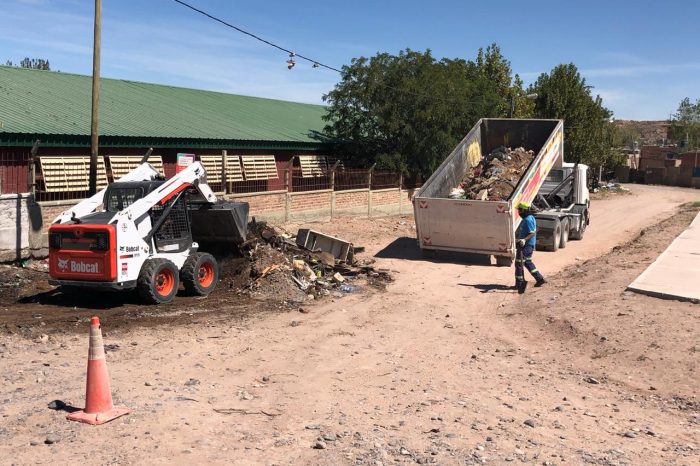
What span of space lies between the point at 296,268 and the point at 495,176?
749 centimetres

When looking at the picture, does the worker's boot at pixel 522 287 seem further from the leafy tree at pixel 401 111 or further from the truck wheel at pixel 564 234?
the leafy tree at pixel 401 111

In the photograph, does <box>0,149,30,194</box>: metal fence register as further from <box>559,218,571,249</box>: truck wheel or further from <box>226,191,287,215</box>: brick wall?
<box>559,218,571,249</box>: truck wheel

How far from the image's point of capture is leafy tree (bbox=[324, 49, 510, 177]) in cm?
2659

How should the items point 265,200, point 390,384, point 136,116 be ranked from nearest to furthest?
point 390,384
point 265,200
point 136,116

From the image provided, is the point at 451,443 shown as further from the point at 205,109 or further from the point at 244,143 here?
the point at 205,109

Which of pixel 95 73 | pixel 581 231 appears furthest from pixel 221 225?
pixel 581 231

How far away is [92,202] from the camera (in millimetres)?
11109

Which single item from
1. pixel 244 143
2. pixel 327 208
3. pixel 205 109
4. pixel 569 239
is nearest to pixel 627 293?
pixel 569 239

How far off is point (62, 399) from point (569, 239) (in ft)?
59.9

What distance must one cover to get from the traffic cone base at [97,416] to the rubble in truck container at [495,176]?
12.2 metres

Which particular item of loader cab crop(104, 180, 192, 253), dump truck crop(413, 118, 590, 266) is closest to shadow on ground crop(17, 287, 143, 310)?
loader cab crop(104, 180, 192, 253)

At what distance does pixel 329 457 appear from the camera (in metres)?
5.37

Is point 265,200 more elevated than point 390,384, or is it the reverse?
point 265,200

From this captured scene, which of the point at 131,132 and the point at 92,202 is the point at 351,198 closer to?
the point at 131,132
